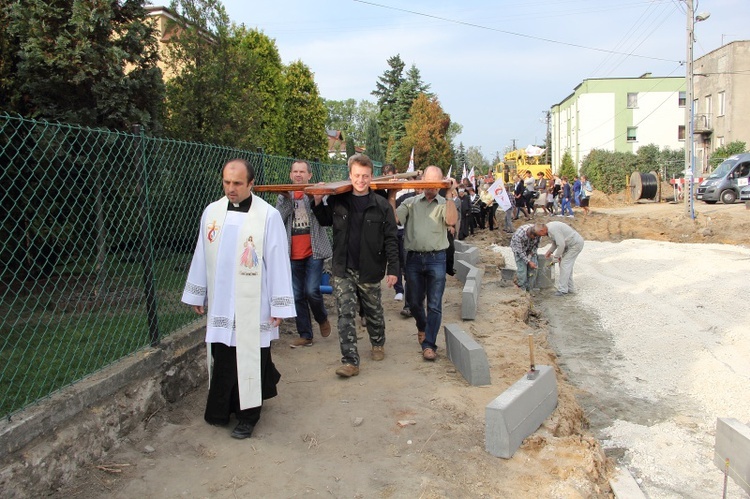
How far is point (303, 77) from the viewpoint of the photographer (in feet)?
66.7

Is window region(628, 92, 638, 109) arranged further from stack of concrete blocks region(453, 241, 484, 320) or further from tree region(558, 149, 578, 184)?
stack of concrete blocks region(453, 241, 484, 320)

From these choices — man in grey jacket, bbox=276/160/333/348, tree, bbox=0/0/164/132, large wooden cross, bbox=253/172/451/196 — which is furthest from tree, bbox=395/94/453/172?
large wooden cross, bbox=253/172/451/196

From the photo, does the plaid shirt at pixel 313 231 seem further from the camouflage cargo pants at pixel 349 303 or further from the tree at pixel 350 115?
the tree at pixel 350 115

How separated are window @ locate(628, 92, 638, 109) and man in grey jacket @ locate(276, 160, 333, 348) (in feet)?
172

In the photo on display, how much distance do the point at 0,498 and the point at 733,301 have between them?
1066 cm

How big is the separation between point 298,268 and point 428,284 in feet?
4.59

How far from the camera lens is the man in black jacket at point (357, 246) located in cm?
522

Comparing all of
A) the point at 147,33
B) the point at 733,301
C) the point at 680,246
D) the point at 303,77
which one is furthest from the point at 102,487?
the point at 303,77

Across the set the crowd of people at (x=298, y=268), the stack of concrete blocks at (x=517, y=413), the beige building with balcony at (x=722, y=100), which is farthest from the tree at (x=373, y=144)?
the stack of concrete blocks at (x=517, y=413)

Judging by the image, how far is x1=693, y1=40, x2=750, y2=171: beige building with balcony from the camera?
1479 inches

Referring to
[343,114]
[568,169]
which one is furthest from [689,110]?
[343,114]

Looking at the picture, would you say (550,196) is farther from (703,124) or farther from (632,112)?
(632,112)

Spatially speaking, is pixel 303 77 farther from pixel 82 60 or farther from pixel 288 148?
pixel 82 60

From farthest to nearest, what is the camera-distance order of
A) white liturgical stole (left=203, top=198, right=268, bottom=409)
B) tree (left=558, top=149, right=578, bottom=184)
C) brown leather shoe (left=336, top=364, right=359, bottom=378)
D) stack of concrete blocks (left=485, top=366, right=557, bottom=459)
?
tree (left=558, top=149, right=578, bottom=184)
brown leather shoe (left=336, top=364, right=359, bottom=378)
white liturgical stole (left=203, top=198, right=268, bottom=409)
stack of concrete blocks (left=485, top=366, right=557, bottom=459)
